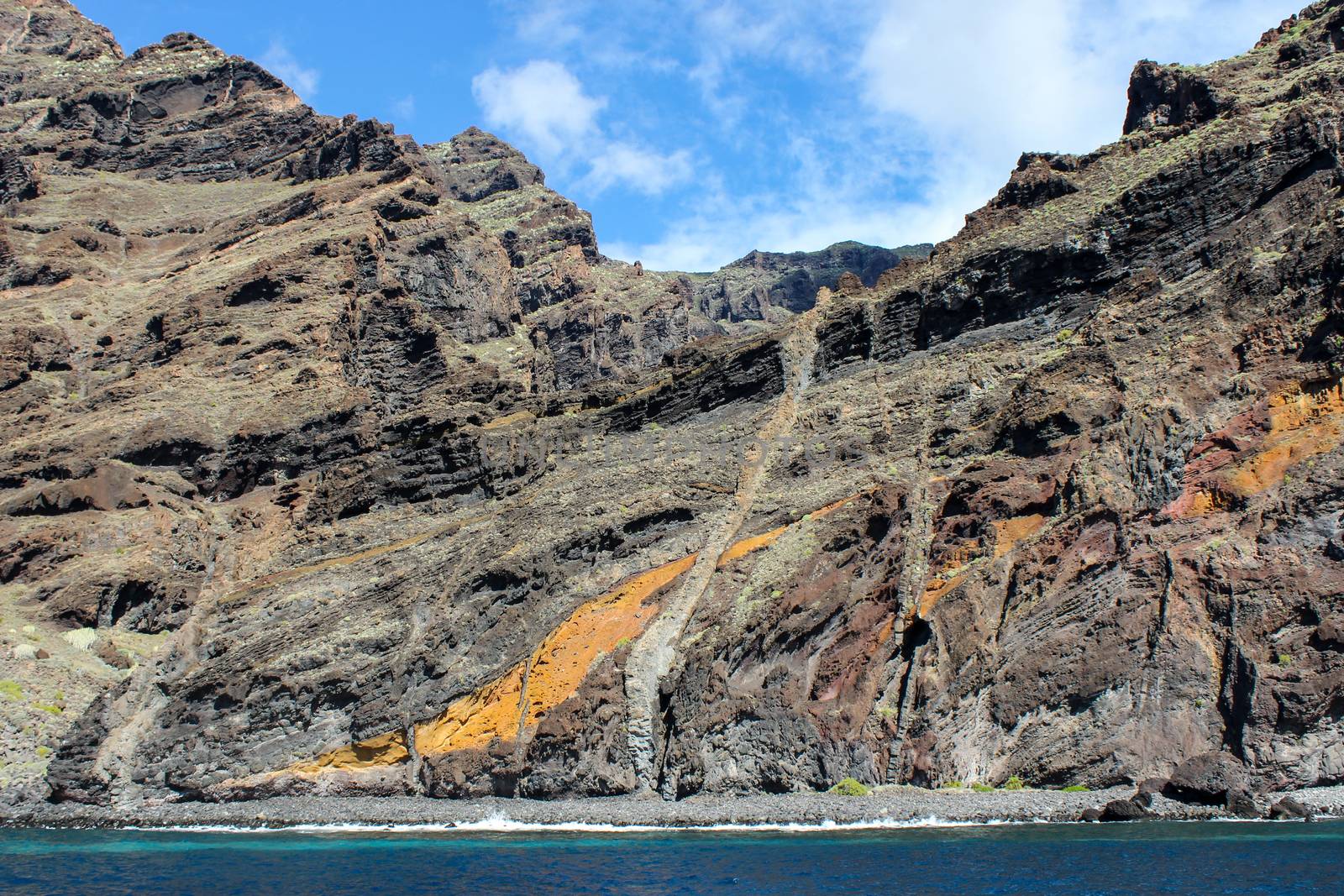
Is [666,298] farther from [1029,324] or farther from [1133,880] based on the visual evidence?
[1133,880]

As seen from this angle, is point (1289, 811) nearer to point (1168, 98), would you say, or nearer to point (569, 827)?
point (569, 827)

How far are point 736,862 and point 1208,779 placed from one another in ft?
41.1

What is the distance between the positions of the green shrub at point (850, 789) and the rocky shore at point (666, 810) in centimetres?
23

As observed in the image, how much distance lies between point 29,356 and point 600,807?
55.3m

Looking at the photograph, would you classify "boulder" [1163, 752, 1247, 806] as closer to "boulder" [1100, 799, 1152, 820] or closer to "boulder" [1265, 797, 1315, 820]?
"boulder" [1265, 797, 1315, 820]

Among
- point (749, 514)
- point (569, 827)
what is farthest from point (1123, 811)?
point (749, 514)

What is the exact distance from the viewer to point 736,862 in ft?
101

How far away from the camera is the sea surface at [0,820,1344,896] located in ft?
86.3

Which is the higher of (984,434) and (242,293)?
(242,293)

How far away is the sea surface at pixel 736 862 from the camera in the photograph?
26.3 metres

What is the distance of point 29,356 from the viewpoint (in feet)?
244

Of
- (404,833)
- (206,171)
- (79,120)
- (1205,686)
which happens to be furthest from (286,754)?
(79,120)

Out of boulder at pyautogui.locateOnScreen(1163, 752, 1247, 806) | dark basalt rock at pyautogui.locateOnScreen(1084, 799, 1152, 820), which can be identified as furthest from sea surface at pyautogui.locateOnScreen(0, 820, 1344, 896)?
boulder at pyautogui.locateOnScreen(1163, 752, 1247, 806)

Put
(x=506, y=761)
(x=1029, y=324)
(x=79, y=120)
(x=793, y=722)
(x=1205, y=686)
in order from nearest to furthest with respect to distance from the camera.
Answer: (x=1205, y=686)
(x=793, y=722)
(x=506, y=761)
(x=1029, y=324)
(x=79, y=120)
